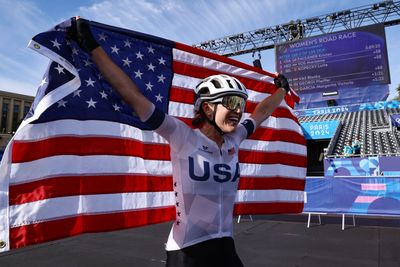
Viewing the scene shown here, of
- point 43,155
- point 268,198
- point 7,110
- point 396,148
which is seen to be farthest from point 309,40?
point 7,110

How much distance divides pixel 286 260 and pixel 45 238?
445 centimetres

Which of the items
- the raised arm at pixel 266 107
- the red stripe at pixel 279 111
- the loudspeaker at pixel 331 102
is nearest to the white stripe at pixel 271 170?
the red stripe at pixel 279 111

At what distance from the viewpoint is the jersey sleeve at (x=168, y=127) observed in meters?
2.10

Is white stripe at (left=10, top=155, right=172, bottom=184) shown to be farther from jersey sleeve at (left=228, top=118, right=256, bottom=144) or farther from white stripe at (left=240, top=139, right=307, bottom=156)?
white stripe at (left=240, top=139, right=307, bottom=156)

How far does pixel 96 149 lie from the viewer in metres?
2.83

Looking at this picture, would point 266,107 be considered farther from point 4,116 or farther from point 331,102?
point 4,116

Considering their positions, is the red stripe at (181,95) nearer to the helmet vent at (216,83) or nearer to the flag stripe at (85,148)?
the flag stripe at (85,148)

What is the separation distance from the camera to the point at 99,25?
2842 mm

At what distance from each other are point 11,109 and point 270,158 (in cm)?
8870

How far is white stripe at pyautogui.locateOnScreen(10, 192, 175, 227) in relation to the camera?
2402 millimetres

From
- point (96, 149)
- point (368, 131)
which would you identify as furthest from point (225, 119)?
point (368, 131)

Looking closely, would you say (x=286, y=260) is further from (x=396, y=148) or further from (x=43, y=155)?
(x=396, y=148)

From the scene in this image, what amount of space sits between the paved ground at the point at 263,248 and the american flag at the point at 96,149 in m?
2.78

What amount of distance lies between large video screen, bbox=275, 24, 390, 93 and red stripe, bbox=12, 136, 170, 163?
21747 mm
